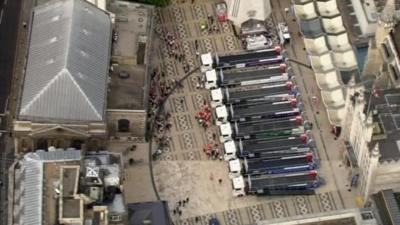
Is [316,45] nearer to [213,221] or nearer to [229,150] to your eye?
[229,150]

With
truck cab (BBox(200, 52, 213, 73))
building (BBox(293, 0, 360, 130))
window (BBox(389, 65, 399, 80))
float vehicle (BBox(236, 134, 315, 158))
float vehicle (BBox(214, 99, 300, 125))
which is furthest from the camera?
truck cab (BBox(200, 52, 213, 73))

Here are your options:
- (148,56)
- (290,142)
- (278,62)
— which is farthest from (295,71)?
(148,56)

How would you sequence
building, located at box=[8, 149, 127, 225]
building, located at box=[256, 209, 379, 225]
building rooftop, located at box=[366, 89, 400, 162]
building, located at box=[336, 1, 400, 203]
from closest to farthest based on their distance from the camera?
building, located at box=[8, 149, 127, 225]
building, located at box=[256, 209, 379, 225]
building, located at box=[336, 1, 400, 203]
building rooftop, located at box=[366, 89, 400, 162]

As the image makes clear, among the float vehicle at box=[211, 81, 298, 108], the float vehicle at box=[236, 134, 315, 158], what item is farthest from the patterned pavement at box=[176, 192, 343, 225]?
the float vehicle at box=[211, 81, 298, 108]

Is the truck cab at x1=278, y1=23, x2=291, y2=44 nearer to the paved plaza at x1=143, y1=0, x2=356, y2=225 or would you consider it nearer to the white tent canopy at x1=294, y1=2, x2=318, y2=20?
the paved plaza at x1=143, y1=0, x2=356, y2=225

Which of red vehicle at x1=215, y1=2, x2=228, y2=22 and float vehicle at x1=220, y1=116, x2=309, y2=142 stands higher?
red vehicle at x1=215, y1=2, x2=228, y2=22
